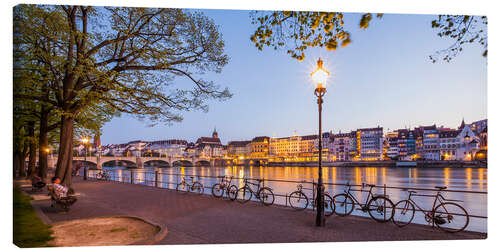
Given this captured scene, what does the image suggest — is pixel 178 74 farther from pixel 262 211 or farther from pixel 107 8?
pixel 262 211

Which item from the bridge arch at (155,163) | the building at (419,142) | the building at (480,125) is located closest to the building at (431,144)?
the building at (419,142)

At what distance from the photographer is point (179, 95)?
10344 millimetres

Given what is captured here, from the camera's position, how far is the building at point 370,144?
391 feet

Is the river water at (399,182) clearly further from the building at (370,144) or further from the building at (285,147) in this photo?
the building at (285,147)

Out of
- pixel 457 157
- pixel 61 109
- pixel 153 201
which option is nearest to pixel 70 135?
pixel 61 109

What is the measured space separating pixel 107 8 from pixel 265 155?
134 metres

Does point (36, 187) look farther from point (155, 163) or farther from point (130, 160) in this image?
point (155, 163)

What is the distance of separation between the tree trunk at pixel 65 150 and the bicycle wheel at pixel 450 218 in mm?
10573

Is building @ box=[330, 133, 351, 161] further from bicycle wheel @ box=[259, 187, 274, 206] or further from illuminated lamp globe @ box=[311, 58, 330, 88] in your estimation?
illuminated lamp globe @ box=[311, 58, 330, 88]

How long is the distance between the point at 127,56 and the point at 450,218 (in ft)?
31.2

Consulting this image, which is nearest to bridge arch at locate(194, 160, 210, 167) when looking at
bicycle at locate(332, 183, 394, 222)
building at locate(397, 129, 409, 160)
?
building at locate(397, 129, 409, 160)

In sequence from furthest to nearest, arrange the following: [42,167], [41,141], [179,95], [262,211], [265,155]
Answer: [265,155]
[42,167]
[41,141]
[179,95]
[262,211]

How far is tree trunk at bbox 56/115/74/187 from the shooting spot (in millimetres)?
10258

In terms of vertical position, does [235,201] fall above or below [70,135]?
below
